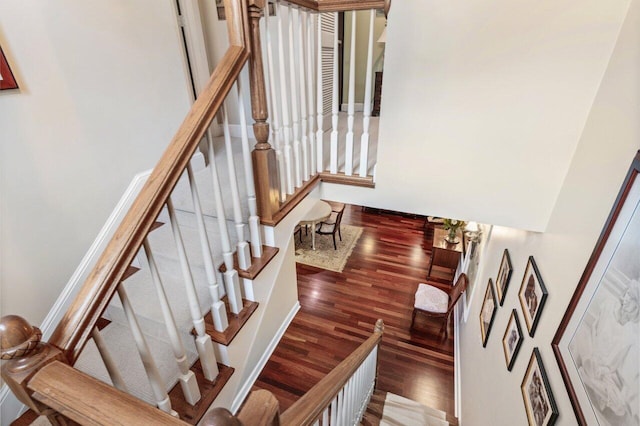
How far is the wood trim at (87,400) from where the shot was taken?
1.57ft

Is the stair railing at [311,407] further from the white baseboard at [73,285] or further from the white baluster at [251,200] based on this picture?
the white baseboard at [73,285]

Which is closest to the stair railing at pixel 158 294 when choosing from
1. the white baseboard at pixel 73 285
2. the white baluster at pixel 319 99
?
the white baluster at pixel 319 99

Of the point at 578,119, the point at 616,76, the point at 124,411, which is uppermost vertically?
the point at 616,76

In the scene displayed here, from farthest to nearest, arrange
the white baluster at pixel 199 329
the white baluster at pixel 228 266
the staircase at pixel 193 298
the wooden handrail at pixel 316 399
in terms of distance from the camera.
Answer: the white baluster at pixel 228 266 < the white baluster at pixel 199 329 < the wooden handrail at pixel 316 399 < the staircase at pixel 193 298

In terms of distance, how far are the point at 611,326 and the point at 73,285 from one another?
2398 millimetres

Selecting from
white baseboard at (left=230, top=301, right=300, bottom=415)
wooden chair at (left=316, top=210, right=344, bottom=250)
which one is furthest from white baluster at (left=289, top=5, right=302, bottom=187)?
wooden chair at (left=316, top=210, right=344, bottom=250)

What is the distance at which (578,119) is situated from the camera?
1.27 meters

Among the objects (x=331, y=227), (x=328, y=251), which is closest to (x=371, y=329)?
(x=328, y=251)

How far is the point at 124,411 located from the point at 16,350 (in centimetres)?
27

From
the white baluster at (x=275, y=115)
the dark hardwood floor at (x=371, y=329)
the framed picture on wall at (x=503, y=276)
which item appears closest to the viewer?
the white baluster at (x=275, y=115)

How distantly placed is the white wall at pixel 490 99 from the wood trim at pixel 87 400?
151 cm

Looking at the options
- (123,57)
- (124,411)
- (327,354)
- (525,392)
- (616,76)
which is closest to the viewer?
(124,411)

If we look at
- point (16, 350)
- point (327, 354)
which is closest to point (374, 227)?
point (327, 354)

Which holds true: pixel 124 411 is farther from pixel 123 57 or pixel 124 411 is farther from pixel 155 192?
pixel 123 57
